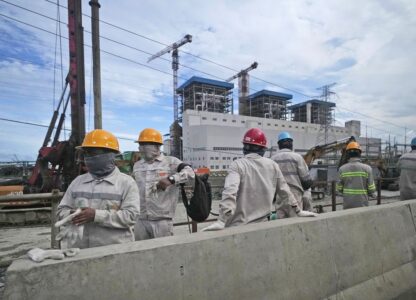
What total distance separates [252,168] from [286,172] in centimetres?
165

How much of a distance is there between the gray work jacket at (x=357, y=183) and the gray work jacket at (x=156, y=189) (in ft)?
10.6

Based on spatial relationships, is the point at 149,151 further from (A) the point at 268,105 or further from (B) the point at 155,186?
(A) the point at 268,105

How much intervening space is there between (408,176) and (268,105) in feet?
303

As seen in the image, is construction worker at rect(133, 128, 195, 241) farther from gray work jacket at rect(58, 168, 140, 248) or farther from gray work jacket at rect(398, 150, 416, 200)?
gray work jacket at rect(398, 150, 416, 200)

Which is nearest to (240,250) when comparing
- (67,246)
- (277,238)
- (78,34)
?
(277,238)

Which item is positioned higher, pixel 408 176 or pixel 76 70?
pixel 76 70

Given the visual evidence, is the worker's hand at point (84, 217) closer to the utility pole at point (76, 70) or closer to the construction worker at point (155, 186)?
the construction worker at point (155, 186)

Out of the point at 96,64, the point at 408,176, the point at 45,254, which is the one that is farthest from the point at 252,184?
the point at 96,64

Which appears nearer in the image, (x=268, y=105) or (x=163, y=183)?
(x=163, y=183)

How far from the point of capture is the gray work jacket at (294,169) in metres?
4.51

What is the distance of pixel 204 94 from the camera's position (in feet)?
260

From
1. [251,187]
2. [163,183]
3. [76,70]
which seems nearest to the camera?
[251,187]

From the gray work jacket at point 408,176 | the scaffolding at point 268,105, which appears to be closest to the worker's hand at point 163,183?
the gray work jacket at point 408,176

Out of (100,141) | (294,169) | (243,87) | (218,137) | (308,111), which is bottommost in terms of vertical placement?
(294,169)
